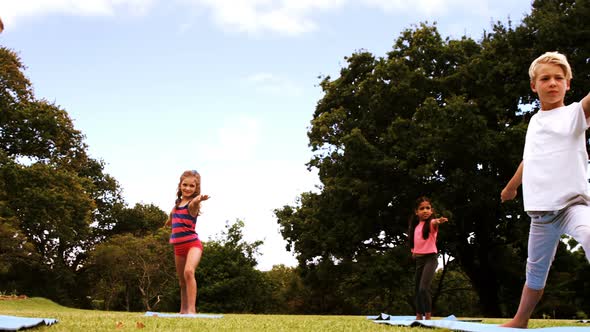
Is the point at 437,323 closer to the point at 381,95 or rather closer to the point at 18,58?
the point at 381,95

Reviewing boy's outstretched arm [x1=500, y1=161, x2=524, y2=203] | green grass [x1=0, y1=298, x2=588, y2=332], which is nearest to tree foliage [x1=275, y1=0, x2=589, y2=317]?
green grass [x1=0, y1=298, x2=588, y2=332]

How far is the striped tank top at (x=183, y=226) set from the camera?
8.28 metres

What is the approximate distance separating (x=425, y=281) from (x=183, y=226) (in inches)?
139

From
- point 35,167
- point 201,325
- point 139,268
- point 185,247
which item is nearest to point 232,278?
point 139,268

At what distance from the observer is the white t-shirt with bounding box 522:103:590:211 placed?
4.29 meters

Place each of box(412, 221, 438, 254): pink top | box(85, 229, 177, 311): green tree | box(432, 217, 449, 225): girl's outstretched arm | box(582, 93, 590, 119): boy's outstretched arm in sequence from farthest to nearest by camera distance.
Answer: box(85, 229, 177, 311): green tree < box(412, 221, 438, 254): pink top < box(432, 217, 449, 225): girl's outstretched arm < box(582, 93, 590, 119): boy's outstretched arm

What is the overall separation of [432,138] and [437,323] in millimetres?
14702

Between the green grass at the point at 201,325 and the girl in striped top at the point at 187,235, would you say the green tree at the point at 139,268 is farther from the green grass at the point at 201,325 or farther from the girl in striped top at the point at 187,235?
the green grass at the point at 201,325

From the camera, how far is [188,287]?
8156 millimetres

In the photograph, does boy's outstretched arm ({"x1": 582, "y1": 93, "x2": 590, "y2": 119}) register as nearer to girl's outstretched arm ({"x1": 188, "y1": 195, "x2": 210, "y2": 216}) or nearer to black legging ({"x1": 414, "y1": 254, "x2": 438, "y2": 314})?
black legging ({"x1": 414, "y1": 254, "x2": 438, "y2": 314})

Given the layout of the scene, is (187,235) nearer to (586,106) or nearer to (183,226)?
(183,226)

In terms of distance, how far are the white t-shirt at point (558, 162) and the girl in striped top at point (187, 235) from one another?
482cm

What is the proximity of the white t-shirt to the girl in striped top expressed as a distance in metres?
4.82

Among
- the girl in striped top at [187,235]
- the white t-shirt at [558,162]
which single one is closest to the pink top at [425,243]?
the girl in striped top at [187,235]
